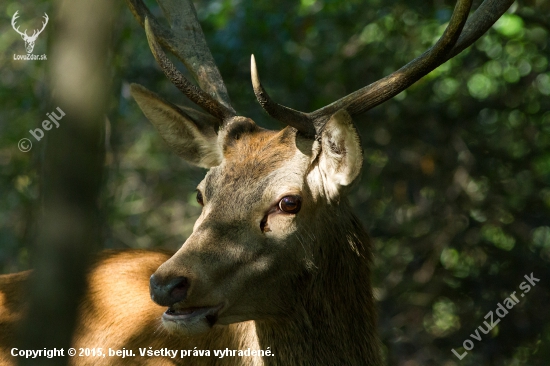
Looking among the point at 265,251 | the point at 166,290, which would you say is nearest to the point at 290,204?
the point at 265,251

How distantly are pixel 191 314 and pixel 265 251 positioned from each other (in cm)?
48

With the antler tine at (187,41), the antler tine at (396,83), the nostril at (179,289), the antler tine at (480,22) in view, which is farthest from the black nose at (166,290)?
the antler tine at (480,22)

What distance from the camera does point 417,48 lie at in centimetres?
696

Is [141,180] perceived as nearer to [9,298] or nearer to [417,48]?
[417,48]

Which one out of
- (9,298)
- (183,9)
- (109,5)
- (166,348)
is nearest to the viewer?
(109,5)

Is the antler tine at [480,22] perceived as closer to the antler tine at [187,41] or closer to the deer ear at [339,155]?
the deer ear at [339,155]

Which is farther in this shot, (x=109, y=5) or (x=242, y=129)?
(x=242, y=129)

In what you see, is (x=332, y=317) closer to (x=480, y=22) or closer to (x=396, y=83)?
(x=396, y=83)

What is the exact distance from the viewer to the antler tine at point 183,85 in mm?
3656

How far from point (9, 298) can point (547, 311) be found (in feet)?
15.3

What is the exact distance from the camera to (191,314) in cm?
307

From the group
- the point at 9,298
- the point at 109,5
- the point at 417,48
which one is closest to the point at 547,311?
the point at 417,48

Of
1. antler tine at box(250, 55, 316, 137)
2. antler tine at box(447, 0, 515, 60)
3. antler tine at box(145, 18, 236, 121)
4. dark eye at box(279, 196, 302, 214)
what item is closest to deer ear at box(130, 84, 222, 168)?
antler tine at box(145, 18, 236, 121)

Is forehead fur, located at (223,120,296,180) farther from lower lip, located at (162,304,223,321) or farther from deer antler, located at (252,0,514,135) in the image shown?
lower lip, located at (162,304,223,321)
